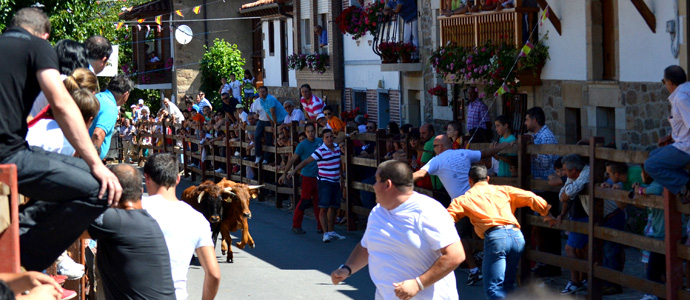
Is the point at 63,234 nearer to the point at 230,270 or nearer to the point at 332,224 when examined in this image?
the point at 230,270

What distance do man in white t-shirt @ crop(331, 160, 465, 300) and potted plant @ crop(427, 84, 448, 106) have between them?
15249 millimetres

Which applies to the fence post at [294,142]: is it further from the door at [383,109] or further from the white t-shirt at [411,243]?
the white t-shirt at [411,243]

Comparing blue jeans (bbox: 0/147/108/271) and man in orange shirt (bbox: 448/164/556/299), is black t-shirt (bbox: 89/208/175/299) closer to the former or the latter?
blue jeans (bbox: 0/147/108/271)

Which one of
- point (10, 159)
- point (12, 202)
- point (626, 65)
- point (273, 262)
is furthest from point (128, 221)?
point (626, 65)

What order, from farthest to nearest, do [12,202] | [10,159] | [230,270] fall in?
[230,270]
[10,159]
[12,202]

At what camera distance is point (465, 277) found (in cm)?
1284

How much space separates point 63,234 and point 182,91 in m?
40.4

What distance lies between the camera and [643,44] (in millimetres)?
14469

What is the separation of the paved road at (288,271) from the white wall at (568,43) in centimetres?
424

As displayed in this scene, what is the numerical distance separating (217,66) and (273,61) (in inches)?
178

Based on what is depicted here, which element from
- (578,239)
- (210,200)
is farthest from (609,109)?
(210,200)

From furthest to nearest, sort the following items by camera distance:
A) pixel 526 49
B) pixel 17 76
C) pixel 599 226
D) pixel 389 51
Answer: pixel 389 51 → pixel 526 49 → pixel 599 226 → pixel 17 76

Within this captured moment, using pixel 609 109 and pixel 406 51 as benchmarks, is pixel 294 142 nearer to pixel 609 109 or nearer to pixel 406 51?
pixel 406 51

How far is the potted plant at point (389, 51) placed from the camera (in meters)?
23.8
